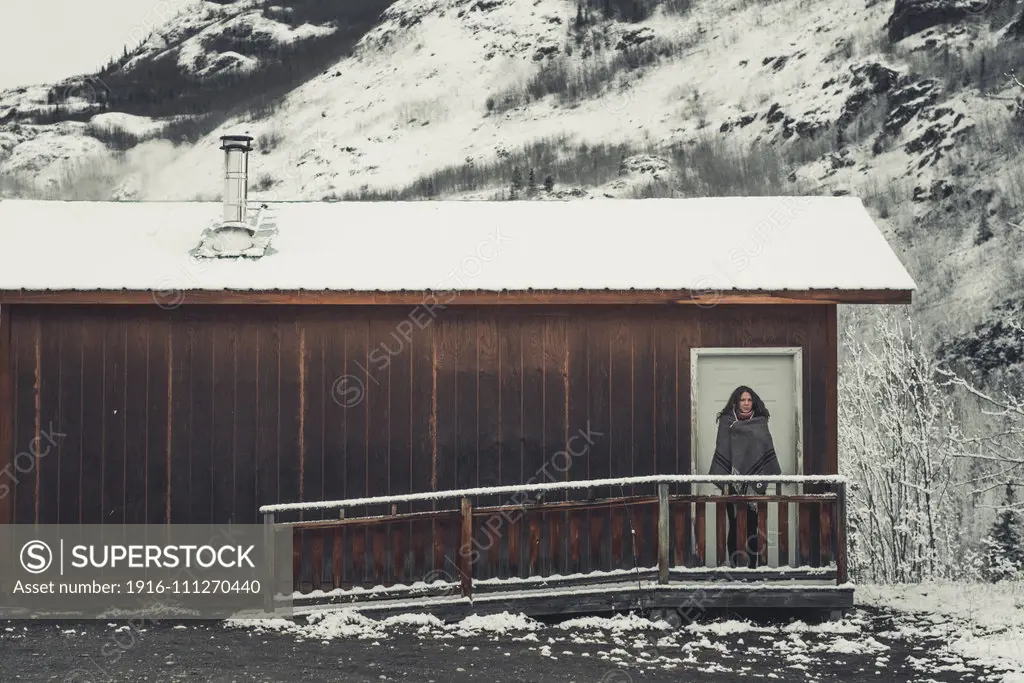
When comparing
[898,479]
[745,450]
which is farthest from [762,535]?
[898,479]

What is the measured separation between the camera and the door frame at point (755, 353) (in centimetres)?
1023

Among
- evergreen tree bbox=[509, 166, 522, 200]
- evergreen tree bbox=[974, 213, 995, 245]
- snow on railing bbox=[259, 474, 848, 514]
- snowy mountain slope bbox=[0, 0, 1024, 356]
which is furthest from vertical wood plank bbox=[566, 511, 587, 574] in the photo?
evergreen tree bbox=[509, 166, 522, 200]

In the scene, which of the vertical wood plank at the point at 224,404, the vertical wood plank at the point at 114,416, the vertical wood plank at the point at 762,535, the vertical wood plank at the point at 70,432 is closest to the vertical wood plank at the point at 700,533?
the vertical wood plank at the point at 762,535

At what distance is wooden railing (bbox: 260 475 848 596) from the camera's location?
937 centimetres

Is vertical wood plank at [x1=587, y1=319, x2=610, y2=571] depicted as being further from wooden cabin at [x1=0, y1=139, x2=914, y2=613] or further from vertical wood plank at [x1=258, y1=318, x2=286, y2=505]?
vertical wood plank at [x1=258, y1=318, x2=286, y2=505]

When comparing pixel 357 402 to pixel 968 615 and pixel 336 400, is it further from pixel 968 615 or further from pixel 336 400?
pixel 968 615

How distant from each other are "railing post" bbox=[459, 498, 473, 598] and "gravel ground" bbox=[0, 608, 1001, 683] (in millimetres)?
479

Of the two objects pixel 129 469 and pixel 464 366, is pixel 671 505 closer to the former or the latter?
pixel 464 366

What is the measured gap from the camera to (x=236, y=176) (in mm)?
11078

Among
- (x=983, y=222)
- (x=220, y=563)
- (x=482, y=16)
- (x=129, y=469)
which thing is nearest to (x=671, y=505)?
(x=220, y=563)

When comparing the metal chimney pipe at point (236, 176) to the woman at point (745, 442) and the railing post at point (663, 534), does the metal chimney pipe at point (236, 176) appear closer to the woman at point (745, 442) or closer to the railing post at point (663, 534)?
the railing post at point (663, 534)

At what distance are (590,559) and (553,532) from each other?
1.31 feet

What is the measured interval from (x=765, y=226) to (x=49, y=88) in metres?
142

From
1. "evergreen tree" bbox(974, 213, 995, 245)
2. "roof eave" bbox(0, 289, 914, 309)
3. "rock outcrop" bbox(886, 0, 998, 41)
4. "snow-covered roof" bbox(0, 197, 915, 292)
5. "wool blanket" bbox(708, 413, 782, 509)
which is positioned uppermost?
"rock outcrop" bbox(886, 0, 998, 41)
